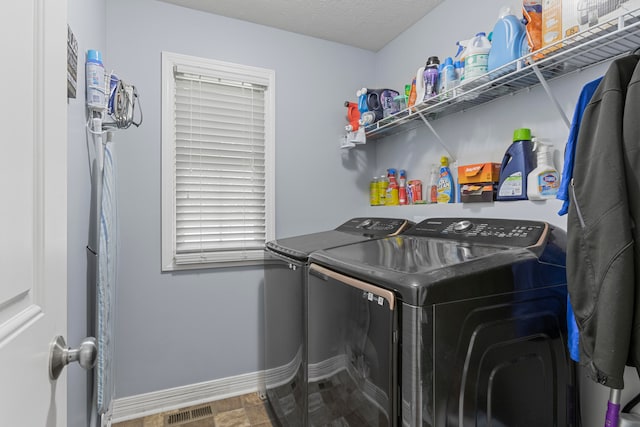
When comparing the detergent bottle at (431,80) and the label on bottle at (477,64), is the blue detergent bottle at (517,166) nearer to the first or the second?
the label on bottle at (477,64)

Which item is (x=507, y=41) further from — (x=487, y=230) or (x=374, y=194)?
(x=374, y=194)

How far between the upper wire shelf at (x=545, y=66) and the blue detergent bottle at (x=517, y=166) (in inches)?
9.6

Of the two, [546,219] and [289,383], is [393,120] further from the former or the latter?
[289,383]

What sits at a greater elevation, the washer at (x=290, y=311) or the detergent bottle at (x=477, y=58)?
the detergent bottle at (x=477, y=58)

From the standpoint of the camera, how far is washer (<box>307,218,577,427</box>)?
92cm

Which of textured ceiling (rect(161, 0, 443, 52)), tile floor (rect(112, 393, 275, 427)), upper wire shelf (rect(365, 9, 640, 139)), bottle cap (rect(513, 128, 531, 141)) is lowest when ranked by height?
tile floor (rect(112, 393, 275, 427))

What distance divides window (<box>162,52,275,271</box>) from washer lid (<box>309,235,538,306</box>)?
1125 mm

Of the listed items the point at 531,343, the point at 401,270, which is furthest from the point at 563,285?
the point at 401,270

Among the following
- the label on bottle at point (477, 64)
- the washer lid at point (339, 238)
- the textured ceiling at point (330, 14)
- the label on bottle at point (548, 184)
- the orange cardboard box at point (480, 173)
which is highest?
the textured ceiling at point (330, 14)

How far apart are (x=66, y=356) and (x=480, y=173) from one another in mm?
1765

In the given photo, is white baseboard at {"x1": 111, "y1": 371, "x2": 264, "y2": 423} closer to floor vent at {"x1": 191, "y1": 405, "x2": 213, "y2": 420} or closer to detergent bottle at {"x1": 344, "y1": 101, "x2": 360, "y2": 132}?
floor vent at {"x1": 191, "y1": 405, "x2": 213, "y2": 420}

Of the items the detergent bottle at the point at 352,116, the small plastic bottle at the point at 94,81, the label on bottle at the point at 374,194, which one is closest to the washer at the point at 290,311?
the label on bottle at the point at 374,194

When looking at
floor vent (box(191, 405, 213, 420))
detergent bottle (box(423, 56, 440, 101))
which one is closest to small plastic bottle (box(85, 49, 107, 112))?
detergent bottle (box(423, 56, 440, 101))

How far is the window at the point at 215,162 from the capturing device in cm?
216
